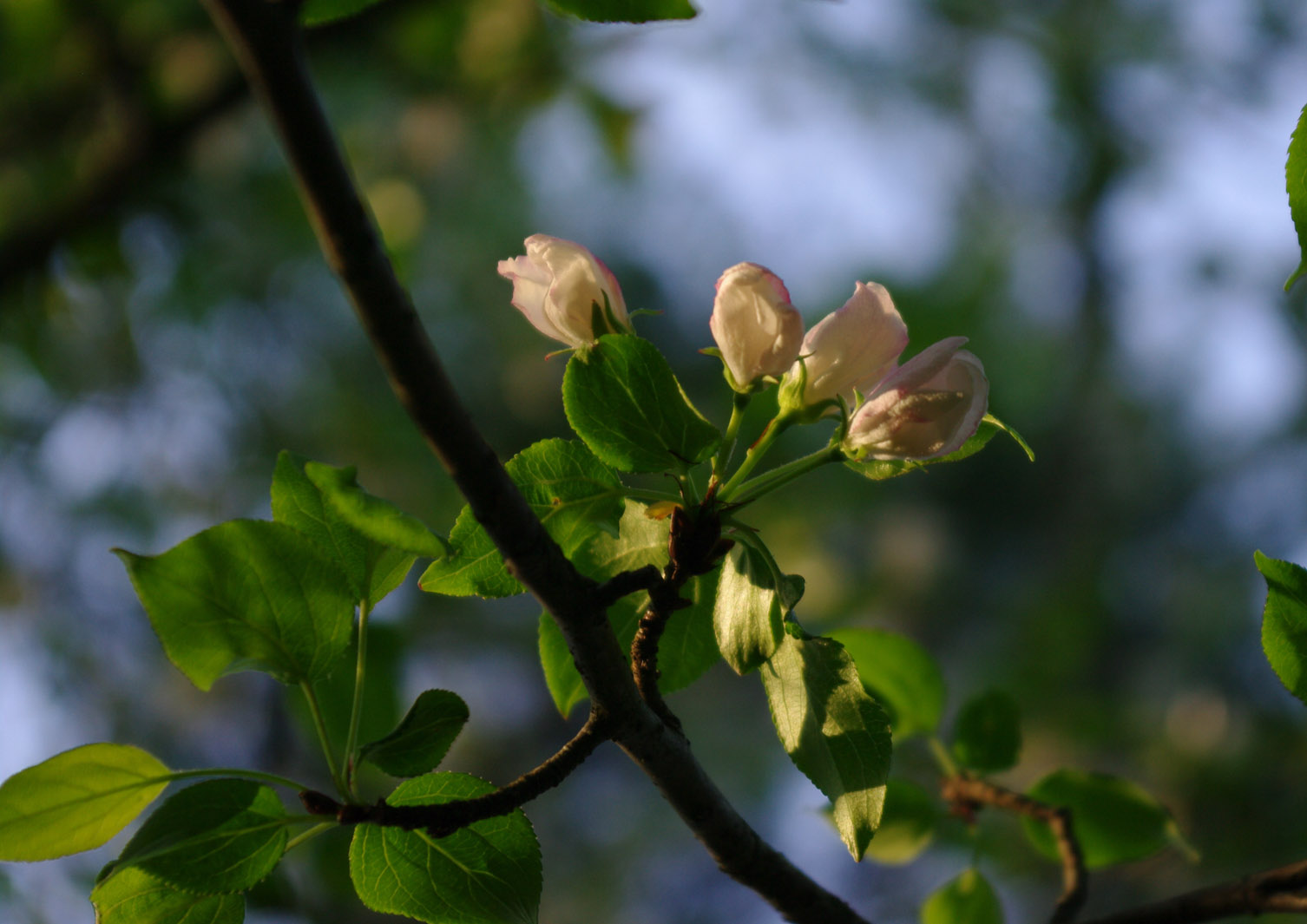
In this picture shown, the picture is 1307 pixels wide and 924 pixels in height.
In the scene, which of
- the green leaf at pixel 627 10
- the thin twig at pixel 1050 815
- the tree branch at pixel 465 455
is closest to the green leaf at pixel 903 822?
the thin twig at pixel 1050 815

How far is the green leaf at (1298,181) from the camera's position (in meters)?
0.25

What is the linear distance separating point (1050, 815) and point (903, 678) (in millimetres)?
85

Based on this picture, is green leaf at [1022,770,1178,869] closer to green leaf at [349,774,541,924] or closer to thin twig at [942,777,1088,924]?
thin twig at [942,777,1088,924]

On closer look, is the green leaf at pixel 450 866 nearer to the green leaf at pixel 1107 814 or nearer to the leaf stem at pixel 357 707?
the leaf stem at pixel 357 707

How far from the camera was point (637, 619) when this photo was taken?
0.30 meters

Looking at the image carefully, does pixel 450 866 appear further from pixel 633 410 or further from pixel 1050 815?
pixel 1050 815

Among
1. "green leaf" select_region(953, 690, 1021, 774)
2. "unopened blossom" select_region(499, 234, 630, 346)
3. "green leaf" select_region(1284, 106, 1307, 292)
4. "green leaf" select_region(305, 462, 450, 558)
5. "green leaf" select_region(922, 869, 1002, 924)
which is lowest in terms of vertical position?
"green leaf" select_region(922, 869, 1002, 924)

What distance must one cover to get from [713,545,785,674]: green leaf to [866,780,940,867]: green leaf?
0.69 ft

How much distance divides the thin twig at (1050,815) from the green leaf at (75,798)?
0.33 m

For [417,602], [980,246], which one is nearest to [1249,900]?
[417,602]

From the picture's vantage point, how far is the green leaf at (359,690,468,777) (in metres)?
0.26

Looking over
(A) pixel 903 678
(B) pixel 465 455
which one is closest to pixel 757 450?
(B) pixel 465 455

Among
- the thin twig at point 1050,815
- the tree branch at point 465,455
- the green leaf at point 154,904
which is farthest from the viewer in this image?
the thin twig at point 1050,815

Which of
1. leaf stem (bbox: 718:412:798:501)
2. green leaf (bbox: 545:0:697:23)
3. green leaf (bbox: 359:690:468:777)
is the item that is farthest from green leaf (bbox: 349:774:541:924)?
green leaf (bbox: 545:0:697:23)
